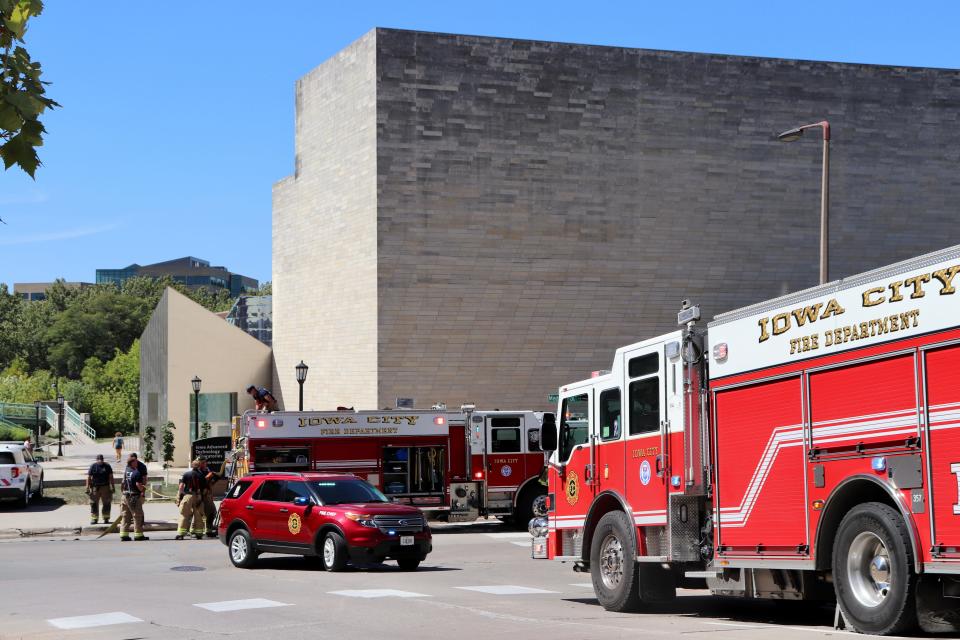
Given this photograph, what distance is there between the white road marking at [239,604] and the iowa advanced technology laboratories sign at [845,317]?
20.3ft

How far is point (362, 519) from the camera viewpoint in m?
20.1

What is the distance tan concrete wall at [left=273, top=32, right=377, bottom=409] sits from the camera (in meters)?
52.1

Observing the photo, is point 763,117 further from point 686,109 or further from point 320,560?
point 320,560

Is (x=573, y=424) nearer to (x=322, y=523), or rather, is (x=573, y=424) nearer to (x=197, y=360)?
(x=322, y=523)

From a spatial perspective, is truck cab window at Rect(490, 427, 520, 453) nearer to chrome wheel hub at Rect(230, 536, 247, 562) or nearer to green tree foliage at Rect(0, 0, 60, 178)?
chrome wheel hub at Rect(230, 536, 247, 562)

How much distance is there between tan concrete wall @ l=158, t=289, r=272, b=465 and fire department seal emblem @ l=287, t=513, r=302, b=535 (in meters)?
42.2

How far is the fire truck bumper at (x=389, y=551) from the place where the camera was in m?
19.9

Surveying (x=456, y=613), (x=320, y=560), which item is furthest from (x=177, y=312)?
(x=456, y=613)

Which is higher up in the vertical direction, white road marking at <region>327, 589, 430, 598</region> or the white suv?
the white suv

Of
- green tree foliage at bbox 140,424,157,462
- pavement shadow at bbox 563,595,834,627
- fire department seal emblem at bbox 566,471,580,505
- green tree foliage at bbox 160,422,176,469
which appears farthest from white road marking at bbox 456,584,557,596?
green tree foliage at bbox 140,424,157,462

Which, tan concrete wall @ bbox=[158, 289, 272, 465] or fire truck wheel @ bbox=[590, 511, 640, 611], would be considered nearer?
fire truck wheel @ bbox=[590, 511, 640, 611]

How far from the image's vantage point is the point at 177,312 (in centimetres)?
6238

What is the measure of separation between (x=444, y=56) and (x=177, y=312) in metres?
20.0

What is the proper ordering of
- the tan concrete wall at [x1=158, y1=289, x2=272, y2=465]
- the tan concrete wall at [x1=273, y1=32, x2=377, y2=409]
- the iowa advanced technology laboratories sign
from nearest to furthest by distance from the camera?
the iowa advanced technology laboratories sign < the tan concrete wall at [x1=273, y1=32, x2=377, y2=409] < the tan concrete wall at [x1=158, y1=289, x2=272, y2=465]
